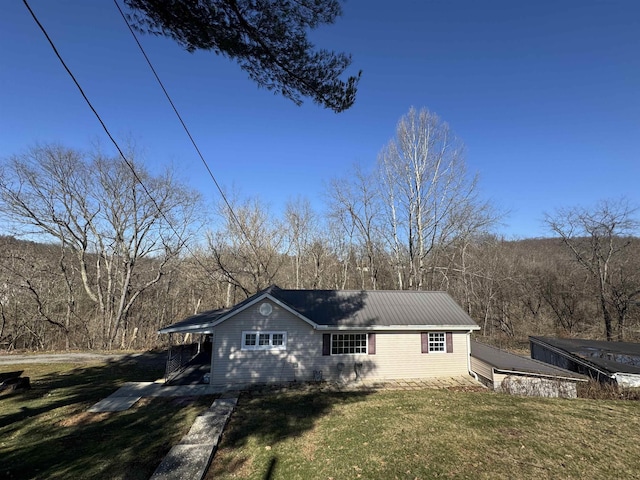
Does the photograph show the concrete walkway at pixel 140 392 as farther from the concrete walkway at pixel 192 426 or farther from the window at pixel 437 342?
the window at pixel 437 342

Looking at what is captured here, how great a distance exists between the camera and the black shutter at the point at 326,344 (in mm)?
13398

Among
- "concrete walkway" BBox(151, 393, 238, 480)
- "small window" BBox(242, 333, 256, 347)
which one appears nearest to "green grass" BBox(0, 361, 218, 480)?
Answer: "concrete walkway" BBox(151, 393, 238, 480)

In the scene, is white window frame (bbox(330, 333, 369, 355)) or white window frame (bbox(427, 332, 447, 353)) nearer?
white window frame (bbox(330, 333, 369, 355))

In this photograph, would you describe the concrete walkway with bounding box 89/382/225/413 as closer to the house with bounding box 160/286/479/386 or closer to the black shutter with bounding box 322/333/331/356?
the house with bounding box 160/286/479/386

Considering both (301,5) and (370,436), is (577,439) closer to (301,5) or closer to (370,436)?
(370,436)

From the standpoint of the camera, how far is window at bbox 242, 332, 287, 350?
509 inches

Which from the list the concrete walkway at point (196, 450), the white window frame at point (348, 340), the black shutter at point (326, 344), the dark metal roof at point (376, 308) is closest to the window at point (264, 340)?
the dark metal roof at point (376, 308)

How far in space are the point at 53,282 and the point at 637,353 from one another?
111 feet

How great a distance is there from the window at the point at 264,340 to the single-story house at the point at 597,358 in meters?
12.7

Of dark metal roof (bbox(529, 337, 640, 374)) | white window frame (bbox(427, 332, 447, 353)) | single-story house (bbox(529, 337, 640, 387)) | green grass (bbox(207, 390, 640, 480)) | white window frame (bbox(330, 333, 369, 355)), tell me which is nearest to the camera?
green grass (bbox(207, 390, 640, 480))

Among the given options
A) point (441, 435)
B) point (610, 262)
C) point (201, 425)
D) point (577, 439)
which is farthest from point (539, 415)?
point (610, 262)

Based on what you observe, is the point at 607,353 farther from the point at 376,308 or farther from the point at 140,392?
the point at 140,392

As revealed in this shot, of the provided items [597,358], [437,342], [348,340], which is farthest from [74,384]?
[597,358]

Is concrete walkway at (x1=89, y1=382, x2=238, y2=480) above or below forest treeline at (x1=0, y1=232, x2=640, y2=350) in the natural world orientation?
below
